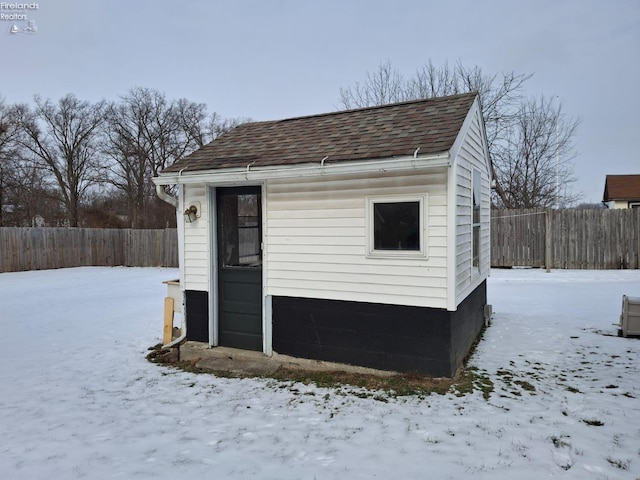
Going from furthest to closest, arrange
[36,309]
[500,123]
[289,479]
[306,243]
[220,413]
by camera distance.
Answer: [500,123], [36,309], [306,243], [220,413], [289,479]

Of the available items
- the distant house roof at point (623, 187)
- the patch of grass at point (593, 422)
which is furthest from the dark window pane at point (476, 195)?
the distant house roof at point (623, 187)

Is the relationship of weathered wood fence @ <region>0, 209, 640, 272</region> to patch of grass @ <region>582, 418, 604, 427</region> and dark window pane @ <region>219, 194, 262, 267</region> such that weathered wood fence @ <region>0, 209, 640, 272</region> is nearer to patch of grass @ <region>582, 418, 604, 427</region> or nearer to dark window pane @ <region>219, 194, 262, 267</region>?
dark window pane @ <region>219, 194, 262, 267</region>

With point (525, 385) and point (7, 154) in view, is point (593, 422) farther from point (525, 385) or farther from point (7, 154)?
point (7, 154)

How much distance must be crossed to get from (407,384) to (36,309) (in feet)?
28.7

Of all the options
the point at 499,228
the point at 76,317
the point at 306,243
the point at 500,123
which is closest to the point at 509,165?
the point at 500,123

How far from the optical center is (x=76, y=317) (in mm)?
8125

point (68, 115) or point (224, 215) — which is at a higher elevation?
point (68, 115)

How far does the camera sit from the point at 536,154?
18.8 meters

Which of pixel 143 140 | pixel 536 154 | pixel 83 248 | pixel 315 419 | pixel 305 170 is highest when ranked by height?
pixel 143 140

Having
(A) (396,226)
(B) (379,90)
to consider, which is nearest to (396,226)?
(A) (396,226)

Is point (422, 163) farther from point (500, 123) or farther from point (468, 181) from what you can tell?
point (500, 123)

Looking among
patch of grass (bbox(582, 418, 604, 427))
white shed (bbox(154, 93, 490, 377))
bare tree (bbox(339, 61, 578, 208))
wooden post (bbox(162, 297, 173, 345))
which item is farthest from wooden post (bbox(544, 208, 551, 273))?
wooden post (bbox(162, 297, 173, 345))

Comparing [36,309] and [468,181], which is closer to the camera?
[468,181]

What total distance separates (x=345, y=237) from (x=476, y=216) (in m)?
2.34
